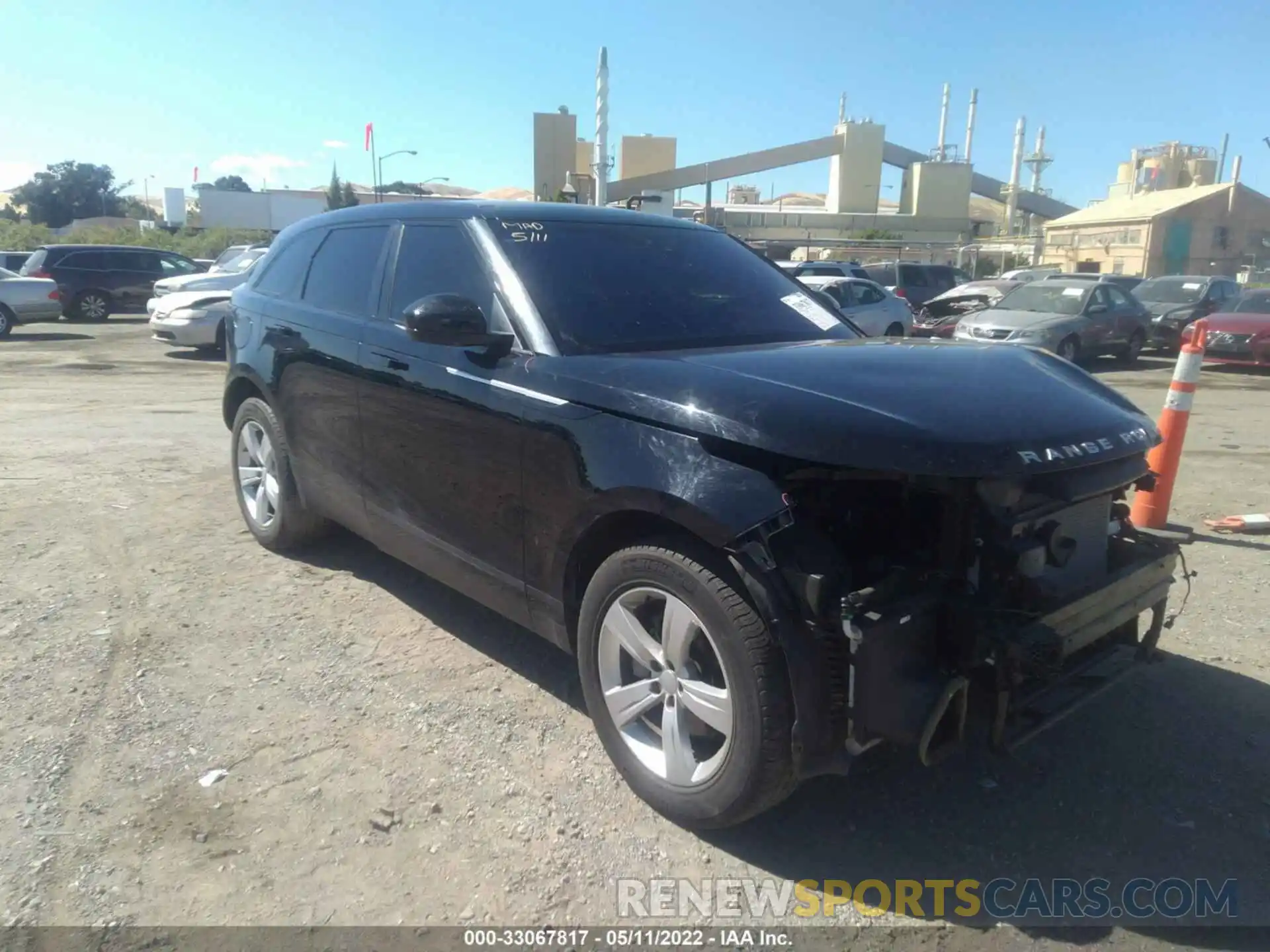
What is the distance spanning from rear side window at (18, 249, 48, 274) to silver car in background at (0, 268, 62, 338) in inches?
75.9

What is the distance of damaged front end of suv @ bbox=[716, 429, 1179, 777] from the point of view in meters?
2.37

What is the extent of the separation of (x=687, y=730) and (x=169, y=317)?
565 inches

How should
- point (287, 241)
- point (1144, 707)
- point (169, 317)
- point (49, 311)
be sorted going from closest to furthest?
point (1144, 707)
point (287, 241)
point (169, 317)
point (49, 311)

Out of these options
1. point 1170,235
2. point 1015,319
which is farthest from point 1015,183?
point 1015,319

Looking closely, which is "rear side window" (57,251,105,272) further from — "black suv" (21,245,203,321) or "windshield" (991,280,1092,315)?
"windshield" (991,280,1092,315)

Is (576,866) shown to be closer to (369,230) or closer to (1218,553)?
(369,230)

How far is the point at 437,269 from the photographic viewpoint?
378 cm

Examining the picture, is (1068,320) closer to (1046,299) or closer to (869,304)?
(1046,299)

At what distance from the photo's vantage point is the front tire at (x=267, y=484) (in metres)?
4.82

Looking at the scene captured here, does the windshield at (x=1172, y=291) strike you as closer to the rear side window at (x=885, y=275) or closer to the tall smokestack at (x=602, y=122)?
the rear side window at (x=885, y=275)

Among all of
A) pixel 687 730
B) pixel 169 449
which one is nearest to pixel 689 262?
pixel 687 730

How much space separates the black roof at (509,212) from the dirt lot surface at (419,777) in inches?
71.5

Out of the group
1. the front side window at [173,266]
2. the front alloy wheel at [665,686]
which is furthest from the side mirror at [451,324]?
the front side window at [173,266]

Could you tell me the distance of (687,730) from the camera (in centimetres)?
277
